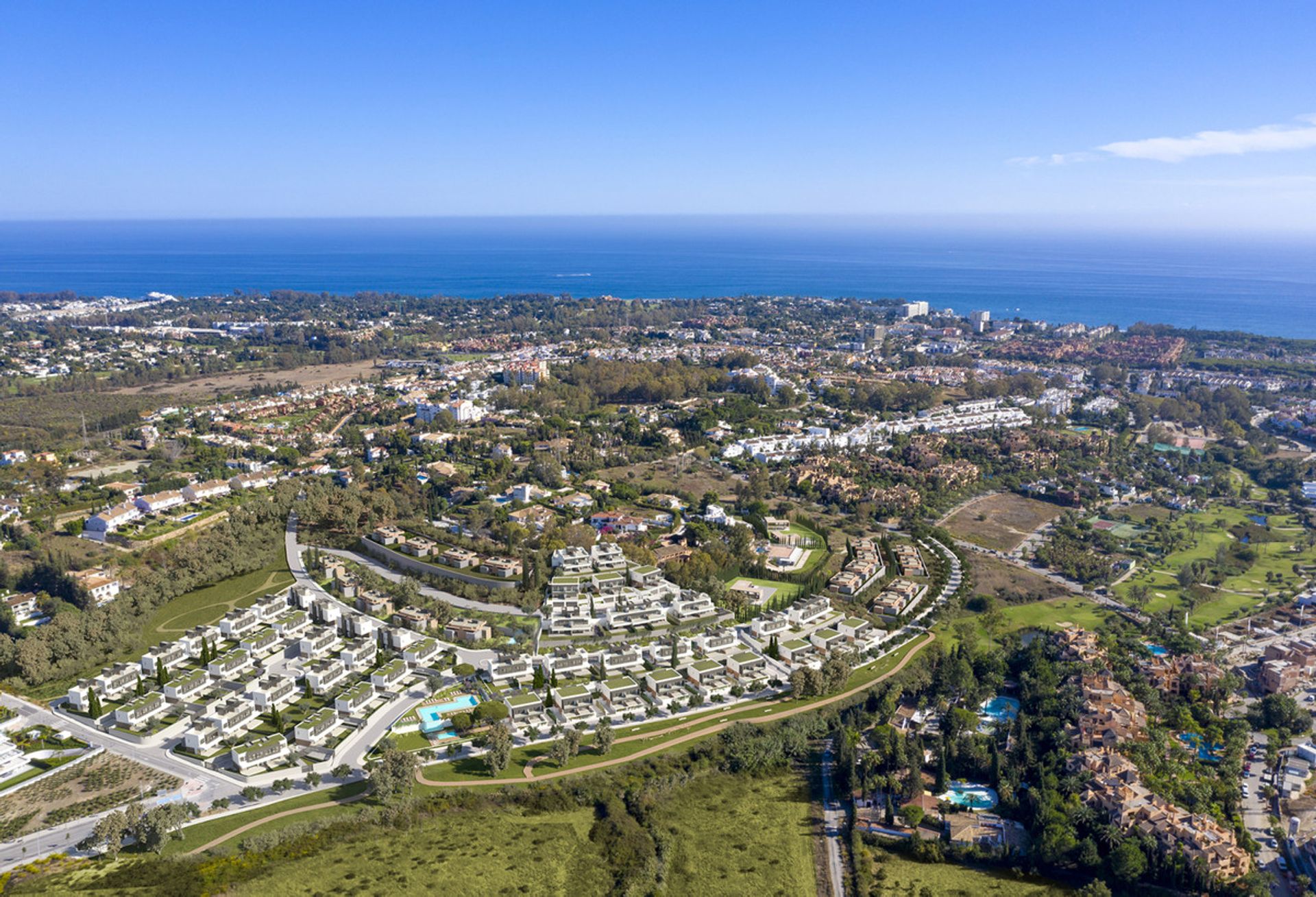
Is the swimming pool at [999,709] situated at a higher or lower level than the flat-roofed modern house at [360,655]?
lower

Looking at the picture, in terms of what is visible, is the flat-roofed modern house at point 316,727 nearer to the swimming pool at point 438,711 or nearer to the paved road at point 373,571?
the swimming pool at point 438,711

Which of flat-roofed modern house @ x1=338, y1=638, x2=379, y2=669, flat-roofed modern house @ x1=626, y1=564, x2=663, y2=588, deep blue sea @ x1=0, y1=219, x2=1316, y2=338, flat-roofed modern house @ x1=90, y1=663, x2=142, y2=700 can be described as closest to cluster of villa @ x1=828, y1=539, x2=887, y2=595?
flat-roofed modern house @ x1=626, y1=564, x2=663, y2=588

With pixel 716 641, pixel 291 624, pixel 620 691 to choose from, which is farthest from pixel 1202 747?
pixel 291 624

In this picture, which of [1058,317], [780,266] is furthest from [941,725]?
[780,266]

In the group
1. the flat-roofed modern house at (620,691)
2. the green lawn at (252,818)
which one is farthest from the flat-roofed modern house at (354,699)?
the flat-roofed modern house at (620,691)

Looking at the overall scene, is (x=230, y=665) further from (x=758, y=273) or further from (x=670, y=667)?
(x=758, y=273)

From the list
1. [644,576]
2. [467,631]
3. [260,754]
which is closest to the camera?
[260,754]

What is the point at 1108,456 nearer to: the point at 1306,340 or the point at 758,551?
the point at 758,551
